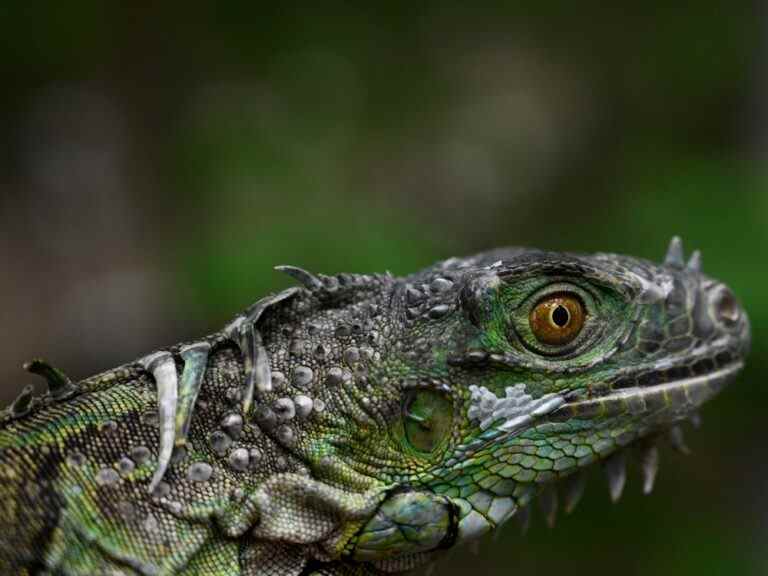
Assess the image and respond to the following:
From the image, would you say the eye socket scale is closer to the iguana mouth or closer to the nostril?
the iguana mouth

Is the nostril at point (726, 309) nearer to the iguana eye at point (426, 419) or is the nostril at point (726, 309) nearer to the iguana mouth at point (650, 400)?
the iguana mouth at point (650, 400)

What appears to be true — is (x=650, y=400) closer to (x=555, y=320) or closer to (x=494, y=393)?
(x=555, y=320)

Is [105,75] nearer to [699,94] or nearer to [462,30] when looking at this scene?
[462,30]

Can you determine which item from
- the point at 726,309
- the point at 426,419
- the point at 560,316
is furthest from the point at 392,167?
the point at 426,419

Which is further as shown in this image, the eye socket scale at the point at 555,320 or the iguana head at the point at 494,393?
the eye socket scale at the point at 555,320

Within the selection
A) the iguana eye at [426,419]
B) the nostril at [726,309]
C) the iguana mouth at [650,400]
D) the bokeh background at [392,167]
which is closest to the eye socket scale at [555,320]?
the iguana mouth at [650,400]

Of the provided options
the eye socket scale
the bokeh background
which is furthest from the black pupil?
the bokeh background
